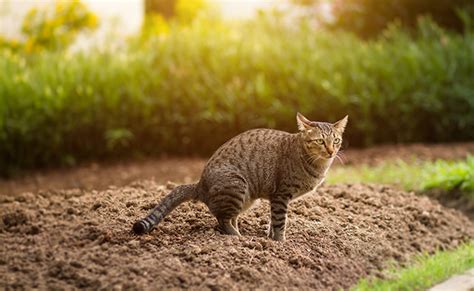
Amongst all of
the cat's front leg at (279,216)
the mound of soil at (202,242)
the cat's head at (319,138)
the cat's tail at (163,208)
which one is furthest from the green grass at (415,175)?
the cat's tail at (163,208)

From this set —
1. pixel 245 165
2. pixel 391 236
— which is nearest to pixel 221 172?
pixel 245 165

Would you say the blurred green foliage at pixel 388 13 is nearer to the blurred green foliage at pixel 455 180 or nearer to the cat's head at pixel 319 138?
the blurred green foliage at pixel 455 180

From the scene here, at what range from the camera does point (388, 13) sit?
16.0 m

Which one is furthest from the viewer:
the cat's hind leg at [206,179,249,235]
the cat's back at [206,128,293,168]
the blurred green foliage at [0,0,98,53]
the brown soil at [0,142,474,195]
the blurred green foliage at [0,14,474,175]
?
the blurred green foliage at [0,0,98,53]

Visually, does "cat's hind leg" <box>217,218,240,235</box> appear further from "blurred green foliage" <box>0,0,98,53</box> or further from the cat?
"blurred green foliage" <box>0,0,98,53</box>

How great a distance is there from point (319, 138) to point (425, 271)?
51.0 inches

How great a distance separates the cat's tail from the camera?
5.77m

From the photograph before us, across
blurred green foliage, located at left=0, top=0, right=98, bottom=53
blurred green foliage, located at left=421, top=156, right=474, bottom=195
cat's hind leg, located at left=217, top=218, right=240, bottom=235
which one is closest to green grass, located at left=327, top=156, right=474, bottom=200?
blurred green foliage, located at left=421, top=156, right=474, bottom=195

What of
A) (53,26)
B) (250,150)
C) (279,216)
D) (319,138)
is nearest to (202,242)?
(279,216)

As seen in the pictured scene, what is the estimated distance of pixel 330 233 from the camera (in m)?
6.46

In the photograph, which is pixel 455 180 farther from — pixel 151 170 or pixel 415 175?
pixel 151 170

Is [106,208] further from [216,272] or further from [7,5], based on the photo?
[7,5]

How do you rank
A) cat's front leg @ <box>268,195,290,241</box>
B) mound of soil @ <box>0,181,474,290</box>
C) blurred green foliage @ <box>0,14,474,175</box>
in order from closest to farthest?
mound of soil @ <box>0,181,474,290</box> → cat's front leg @ <box>268,195,290,241</box> → blurred green foliage @ <box>0,14,474,175</box>

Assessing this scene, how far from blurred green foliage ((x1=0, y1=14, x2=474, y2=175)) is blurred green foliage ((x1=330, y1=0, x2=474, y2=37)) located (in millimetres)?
2751
